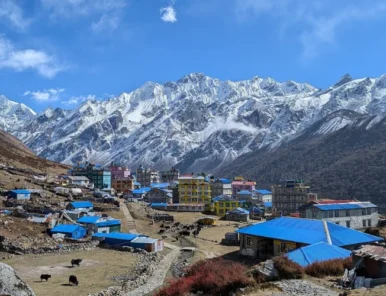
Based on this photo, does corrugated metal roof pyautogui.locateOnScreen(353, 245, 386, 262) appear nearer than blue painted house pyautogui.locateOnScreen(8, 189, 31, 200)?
Yes

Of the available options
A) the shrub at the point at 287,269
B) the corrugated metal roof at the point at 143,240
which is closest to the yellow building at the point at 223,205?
the corrugated metal roof at the point at 143,240

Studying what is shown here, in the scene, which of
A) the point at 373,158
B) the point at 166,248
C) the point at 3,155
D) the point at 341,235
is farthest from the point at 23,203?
the point at 373,158

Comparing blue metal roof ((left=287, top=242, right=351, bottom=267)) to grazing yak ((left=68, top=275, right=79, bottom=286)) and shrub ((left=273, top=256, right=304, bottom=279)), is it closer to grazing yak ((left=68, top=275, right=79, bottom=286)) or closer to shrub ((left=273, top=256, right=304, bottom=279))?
shrub ((left=273, top=256, right=304, bottom=279))

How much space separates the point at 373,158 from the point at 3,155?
159m

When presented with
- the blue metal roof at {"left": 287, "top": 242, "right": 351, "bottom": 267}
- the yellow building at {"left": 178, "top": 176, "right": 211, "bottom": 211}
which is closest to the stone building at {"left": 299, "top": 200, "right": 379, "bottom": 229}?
the blue metal roof at {"left": 287, "top": 242, "right": 351, "bottom": 267}

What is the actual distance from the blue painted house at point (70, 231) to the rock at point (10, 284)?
147ft

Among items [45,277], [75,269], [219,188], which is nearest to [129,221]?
[75,269]

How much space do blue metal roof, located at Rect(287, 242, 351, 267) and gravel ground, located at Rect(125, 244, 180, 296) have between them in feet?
36.8

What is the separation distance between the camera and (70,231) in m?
58.0

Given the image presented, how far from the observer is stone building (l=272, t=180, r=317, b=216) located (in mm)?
106938

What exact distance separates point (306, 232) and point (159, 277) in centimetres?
1580

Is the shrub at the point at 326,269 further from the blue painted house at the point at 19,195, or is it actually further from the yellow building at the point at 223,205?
the yellow building at the point at 223,205

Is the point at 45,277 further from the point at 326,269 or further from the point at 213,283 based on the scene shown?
the point at 326,269

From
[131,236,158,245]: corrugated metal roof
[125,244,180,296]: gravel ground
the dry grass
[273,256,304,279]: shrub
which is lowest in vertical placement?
[125,244,180,296]: gravel ground
